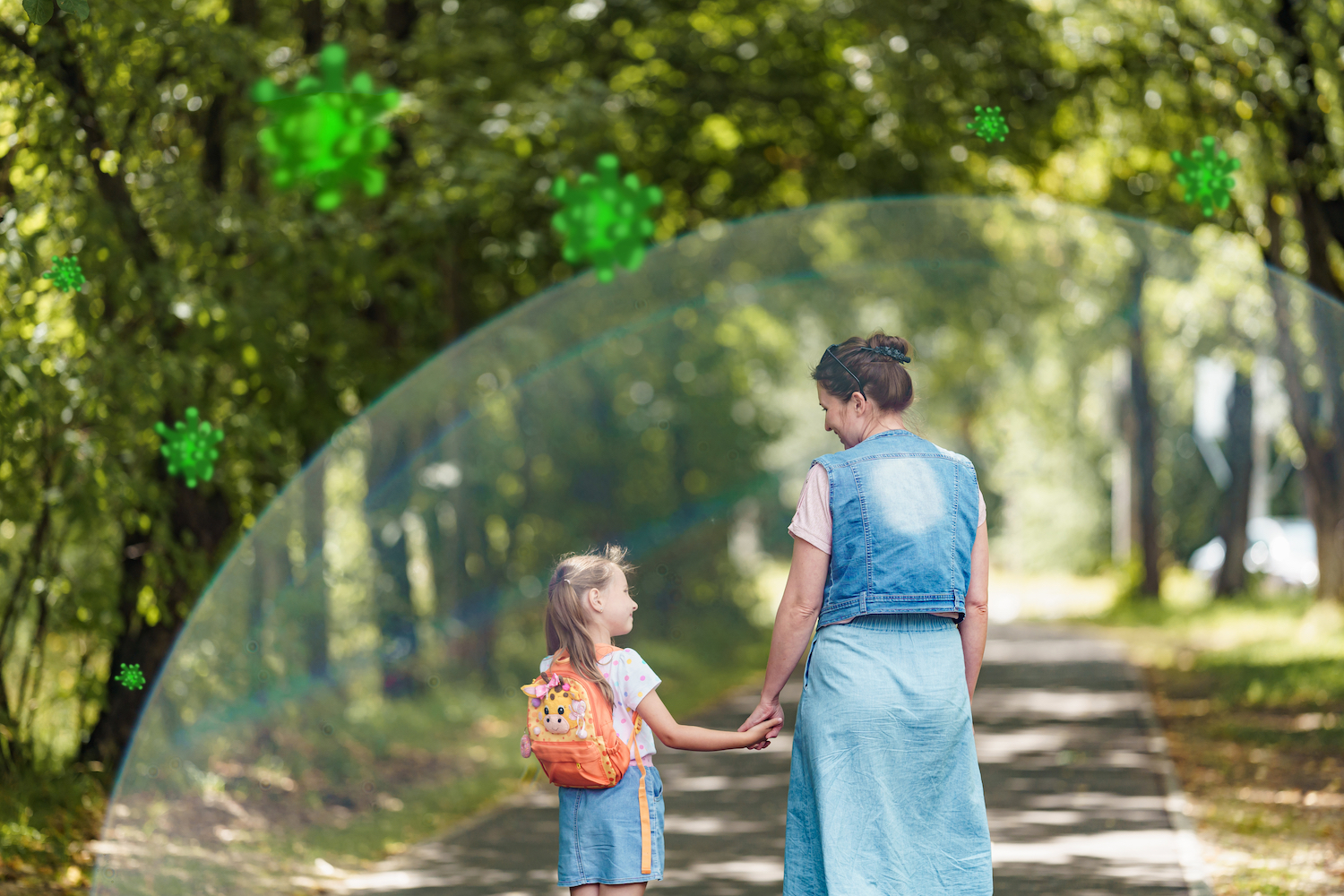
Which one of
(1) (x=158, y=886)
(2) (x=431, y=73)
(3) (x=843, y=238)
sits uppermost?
(3) (x=843, y=238)

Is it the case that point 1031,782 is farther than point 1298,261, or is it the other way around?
point 1298,261

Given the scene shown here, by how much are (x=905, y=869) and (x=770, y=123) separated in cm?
1026

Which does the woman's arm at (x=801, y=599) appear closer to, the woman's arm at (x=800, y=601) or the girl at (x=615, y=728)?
the woman's arm at (x=800, y=601)

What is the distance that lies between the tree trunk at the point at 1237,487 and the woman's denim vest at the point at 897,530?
23864 millimetres

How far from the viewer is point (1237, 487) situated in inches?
1032

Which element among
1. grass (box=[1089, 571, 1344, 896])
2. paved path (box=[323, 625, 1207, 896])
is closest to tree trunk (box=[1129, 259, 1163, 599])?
grass (box=[1089, 571, 1344, 896])

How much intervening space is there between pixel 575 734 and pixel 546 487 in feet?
44.6

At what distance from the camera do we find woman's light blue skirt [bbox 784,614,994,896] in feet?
12.8

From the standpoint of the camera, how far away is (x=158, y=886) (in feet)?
21.0

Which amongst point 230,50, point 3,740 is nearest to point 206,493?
point 3,740

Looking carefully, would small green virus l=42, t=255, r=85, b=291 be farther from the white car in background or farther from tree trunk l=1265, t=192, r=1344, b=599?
the white car in background

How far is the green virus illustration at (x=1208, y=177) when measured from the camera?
6469mm

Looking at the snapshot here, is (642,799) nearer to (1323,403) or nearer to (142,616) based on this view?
(142,616)

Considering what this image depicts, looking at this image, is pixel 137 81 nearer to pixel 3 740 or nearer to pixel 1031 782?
pixel 3 740
